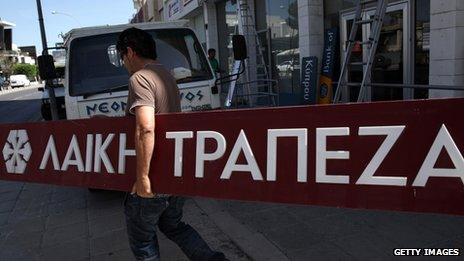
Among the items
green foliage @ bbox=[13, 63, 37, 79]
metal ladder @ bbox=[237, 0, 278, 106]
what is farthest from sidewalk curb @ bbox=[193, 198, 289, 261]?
green foliage @ bbox=[13, 63, 37, 79]

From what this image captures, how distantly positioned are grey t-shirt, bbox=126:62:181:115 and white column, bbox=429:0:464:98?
187 inches

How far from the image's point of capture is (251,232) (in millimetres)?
4391

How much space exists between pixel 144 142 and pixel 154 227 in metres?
0.63

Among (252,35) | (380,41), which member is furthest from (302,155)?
(252,35)

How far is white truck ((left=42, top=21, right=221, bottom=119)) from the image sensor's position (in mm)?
5551

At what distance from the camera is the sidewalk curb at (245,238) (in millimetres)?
3865

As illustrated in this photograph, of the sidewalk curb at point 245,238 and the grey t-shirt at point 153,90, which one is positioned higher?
the grey t-shirt at point 153,90

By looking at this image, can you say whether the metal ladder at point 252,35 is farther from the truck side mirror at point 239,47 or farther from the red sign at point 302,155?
the red sign at point 302,155

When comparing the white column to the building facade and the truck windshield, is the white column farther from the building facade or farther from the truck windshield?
the truck windshield

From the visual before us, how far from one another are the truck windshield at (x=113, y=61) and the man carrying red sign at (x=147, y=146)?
2.66m

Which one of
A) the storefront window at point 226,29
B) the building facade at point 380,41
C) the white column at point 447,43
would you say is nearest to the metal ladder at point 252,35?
the building facade at point 380,41

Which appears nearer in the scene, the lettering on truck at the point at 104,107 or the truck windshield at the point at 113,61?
the lettering on truck at the point at 104,107

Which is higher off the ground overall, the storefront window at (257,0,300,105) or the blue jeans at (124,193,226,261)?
the storefront window at (257,0,300,105)

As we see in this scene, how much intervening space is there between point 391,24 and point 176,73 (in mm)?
4244
